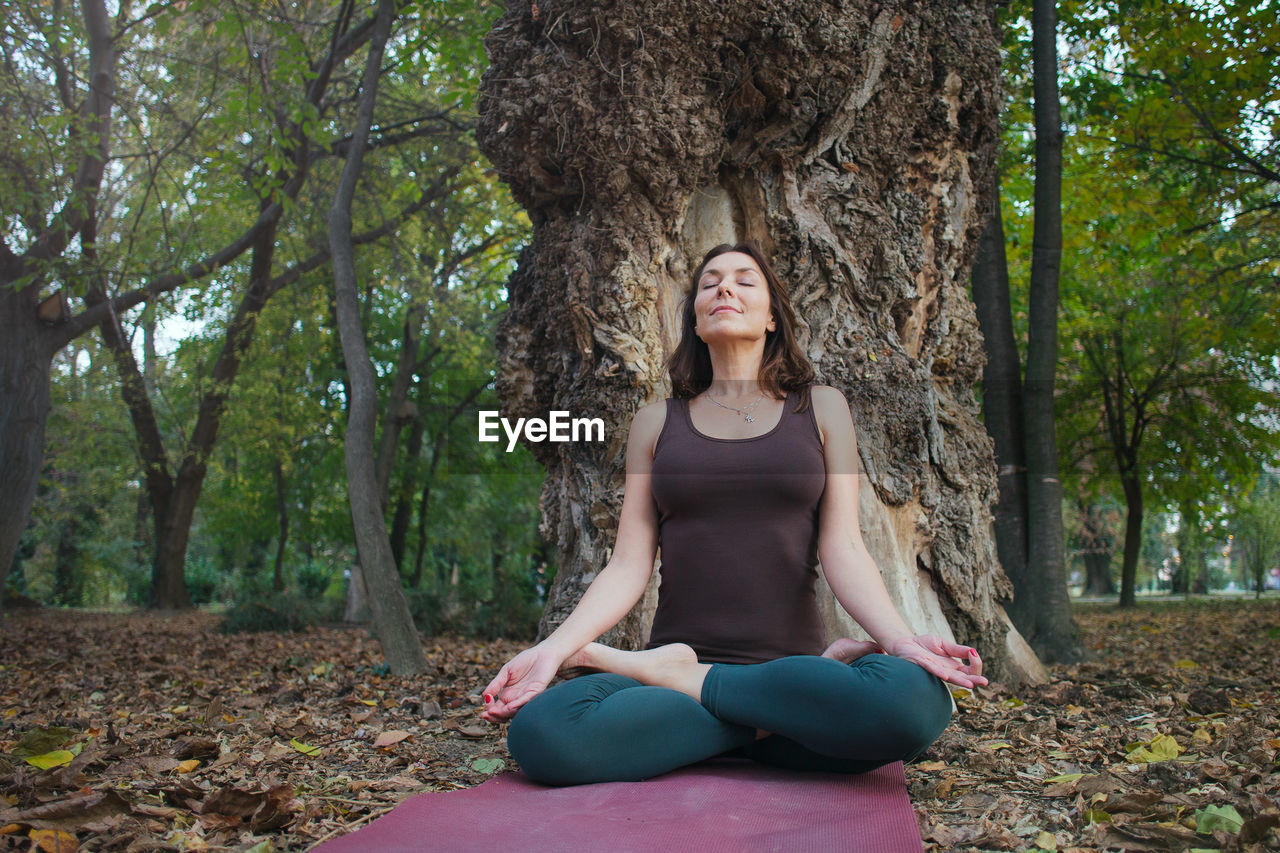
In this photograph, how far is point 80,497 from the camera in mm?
22031

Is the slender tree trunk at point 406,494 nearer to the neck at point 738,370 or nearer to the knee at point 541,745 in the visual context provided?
the neck at point 738,370

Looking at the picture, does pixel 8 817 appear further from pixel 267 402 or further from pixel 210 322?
pixel 210 322

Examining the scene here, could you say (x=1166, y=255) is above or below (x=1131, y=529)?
above

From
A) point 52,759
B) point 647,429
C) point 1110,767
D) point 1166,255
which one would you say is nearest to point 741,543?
point 647,429

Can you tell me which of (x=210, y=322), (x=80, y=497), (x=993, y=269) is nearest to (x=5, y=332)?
Result: (x=210, y=322)

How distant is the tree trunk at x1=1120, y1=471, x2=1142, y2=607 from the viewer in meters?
15.2

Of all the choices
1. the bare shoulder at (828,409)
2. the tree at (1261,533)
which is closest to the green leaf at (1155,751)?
the bare shoulder at (828,409)

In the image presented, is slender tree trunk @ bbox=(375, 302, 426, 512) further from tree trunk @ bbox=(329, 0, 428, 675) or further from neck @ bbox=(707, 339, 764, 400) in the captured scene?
neck @ bbox=(707, 339, 764, 400)

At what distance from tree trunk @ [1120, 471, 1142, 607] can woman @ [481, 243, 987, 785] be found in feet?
45.6

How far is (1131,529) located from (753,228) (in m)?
13.7

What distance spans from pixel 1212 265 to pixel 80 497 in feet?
78.4

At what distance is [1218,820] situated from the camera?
6.61 ft

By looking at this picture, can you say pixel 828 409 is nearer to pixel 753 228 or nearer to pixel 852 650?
pixel 852 650

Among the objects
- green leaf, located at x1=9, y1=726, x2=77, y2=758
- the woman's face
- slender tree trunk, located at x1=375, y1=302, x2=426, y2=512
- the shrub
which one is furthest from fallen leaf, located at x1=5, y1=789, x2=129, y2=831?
slender tree trunk, located at x1=375, y1=302, x2=426, y2=512
